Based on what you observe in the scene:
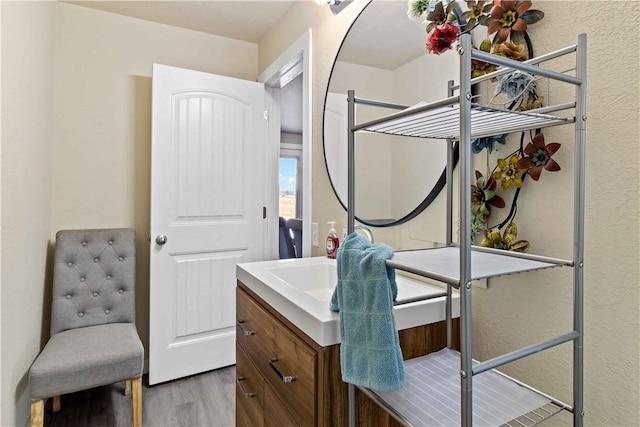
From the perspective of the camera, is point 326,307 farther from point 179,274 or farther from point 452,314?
point 179,274

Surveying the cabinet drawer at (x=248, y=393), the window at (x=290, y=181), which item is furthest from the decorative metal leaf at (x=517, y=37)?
the window at (x=290, y=181)

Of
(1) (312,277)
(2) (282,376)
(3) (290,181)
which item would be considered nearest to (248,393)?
(2) (282,376)

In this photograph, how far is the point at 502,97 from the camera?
0.96 m

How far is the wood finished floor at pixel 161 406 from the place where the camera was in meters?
1.93

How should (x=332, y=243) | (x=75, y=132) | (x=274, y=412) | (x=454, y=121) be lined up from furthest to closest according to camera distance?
(x=75, y=132) < (x=332, y=243) < (x=274, y=412) < (x=454, y=121)

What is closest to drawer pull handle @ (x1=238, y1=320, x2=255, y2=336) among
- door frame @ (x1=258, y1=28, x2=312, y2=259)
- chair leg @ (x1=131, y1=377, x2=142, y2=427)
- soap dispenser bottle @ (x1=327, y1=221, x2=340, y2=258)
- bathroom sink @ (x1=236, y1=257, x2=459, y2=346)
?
bathroom sink @ (x1=236, y1=257, x2=459, y2=346)

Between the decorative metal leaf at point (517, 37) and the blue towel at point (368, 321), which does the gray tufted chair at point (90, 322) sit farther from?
the decorative metal leaf at point (517, 37)

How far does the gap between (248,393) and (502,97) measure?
4.41 ft

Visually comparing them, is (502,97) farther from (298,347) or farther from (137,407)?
(137,407)

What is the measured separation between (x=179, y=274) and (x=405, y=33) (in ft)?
6.37

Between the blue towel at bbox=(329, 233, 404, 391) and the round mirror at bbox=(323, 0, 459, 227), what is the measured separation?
0.51 metres

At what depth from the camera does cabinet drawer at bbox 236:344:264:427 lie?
1318 millimetres

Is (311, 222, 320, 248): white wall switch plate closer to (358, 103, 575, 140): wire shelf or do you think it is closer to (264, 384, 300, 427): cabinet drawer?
(264, 384, 300, 427): cabinet drawer

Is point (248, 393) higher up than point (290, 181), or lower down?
lower down
